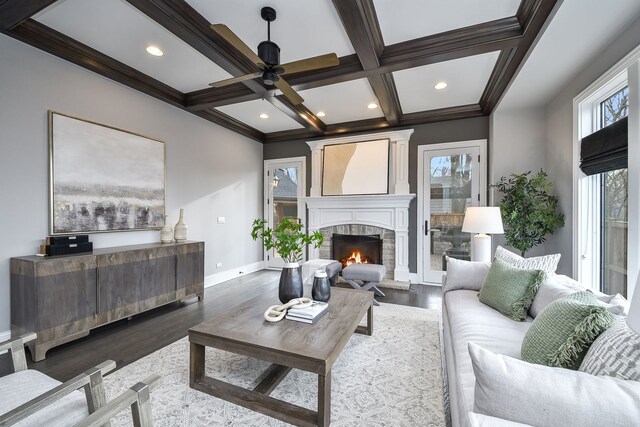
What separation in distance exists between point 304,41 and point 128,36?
65.4 inches

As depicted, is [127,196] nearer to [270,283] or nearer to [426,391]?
[270,283]

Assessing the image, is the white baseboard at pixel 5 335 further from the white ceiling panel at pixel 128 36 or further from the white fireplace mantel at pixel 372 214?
the white fireplace mantel at pixel 372 214

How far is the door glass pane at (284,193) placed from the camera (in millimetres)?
5809

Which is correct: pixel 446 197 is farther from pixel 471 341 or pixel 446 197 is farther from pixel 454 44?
pixel 471 341

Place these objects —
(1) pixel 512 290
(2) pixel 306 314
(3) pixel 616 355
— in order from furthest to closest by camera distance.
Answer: (1) pixel 512 290 < (2) pixel 306 314 < (3) pixel 616 355

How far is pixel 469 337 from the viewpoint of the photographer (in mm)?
1683

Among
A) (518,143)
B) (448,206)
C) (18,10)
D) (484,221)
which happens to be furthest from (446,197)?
(18,10)

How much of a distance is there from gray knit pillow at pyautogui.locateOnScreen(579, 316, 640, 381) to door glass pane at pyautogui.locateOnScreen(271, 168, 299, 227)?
504 centimetres

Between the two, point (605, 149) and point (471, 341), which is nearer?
point (471, 341)

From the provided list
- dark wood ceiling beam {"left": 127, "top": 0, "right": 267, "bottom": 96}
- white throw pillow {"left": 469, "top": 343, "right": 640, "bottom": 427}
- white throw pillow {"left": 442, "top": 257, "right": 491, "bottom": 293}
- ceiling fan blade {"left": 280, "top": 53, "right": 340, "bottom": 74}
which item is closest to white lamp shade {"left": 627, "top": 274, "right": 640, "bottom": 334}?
white throw pillow {"left": 469, "top": 343, "right": 640, "bottom": 427}

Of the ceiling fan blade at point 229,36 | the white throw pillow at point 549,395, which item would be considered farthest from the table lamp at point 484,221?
the ceiling fan blade at point 229,36

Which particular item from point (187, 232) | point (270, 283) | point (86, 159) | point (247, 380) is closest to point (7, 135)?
point (86, 159)

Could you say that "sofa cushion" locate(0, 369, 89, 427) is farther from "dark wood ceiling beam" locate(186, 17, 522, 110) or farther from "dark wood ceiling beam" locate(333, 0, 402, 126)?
"dark wood ceiling beam" locate(186, 17, 522, 110)

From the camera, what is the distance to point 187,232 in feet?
13.6
